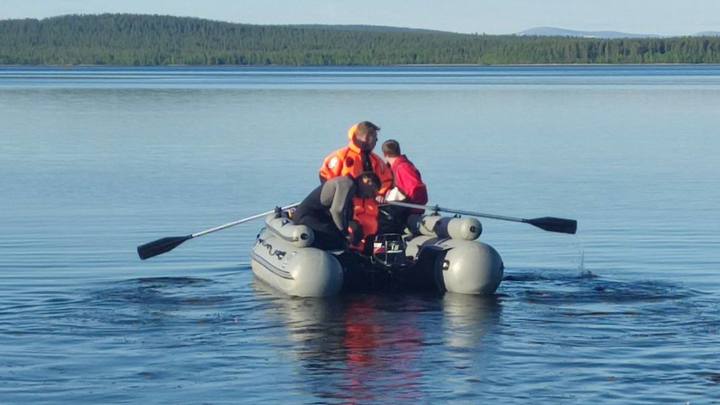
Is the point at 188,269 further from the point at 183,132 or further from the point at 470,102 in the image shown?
the point at 470,102

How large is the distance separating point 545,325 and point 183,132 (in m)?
25.2

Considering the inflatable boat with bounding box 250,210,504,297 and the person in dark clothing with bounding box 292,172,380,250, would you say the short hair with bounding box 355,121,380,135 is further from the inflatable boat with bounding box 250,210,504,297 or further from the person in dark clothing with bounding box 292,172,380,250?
the inflatable boat with bounding box 250,210,504,297

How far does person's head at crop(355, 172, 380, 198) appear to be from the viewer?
13.8 meters

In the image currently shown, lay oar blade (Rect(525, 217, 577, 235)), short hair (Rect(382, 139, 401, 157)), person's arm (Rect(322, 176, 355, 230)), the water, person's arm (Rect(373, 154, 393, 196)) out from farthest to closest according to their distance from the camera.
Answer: oar blade (Rect(525, 217, 577, 235))
short hair (Rect(382, 139, 401, 157))
person's arm (Rect(373, 154, 393, 196))
person's arm (Rect(322, 176, 355, 230))
the water

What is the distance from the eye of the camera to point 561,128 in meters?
37.3

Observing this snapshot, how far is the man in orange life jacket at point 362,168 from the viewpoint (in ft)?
45.1

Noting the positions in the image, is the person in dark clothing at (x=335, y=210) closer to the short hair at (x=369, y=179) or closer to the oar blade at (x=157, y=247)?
the short hair at (x=369, y=179)

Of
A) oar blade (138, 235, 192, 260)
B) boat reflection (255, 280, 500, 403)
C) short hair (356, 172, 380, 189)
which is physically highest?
short hair (356, 172, 380, 189)

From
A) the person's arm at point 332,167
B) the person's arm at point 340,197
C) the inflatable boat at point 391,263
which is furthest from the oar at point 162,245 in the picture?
the person's arm at point 340,197

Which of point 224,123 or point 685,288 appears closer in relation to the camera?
point 685,288

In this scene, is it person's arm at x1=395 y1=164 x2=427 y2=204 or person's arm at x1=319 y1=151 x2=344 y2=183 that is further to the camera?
person's arm at x1=395 y1=164 x2=427 y2=204

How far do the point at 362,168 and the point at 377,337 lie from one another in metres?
2.67

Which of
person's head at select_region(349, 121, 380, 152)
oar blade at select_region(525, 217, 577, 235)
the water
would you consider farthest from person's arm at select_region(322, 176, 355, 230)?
oar blade at select_region(525, 217, 577, 235)

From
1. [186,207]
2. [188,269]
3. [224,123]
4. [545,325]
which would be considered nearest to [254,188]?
[186,207]
